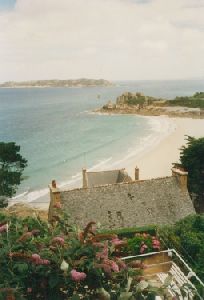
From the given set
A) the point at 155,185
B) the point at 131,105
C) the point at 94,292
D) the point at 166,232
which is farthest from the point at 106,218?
the point at 131,105

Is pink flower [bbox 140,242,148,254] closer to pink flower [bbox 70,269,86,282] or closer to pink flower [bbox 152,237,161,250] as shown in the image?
pink flower [bbox 152,237,161,250]

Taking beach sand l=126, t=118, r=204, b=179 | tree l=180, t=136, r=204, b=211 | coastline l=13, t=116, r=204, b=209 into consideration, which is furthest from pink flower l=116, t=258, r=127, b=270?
beach sand l=126, t=118, r=204, b=179

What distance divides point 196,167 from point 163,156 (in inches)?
1271

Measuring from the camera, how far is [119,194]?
26.0m

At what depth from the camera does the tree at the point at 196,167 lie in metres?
32.4

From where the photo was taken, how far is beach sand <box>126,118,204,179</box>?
55469 millimetres

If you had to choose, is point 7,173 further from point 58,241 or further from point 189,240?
point 58,241

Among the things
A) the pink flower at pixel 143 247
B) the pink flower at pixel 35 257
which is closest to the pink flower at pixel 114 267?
the pink flower at pixel 35 257

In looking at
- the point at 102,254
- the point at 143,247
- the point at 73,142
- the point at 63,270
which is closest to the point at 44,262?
the point at 63,270

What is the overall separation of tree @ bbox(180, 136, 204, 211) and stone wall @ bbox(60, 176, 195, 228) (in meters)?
5.96

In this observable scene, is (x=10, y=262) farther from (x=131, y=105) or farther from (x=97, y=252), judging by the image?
(x=131, y=105)

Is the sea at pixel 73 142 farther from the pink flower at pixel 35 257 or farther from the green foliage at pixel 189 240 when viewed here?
the pink flower at pixel 35 257

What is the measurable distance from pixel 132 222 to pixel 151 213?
1.47 metres

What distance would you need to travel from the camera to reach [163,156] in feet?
213
